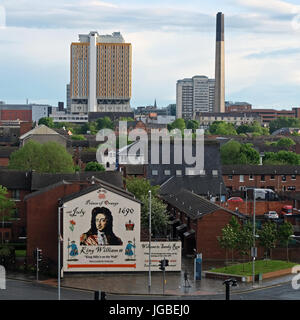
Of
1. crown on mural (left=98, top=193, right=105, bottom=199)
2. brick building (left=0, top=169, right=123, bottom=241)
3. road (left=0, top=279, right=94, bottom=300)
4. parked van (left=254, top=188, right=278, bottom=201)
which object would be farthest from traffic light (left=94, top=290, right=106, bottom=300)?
parked van (left=254, top=188, right=278, bottom=201)

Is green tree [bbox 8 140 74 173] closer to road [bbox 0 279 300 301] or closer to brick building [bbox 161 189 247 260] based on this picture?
brick building [bbox 161 189 247 260]

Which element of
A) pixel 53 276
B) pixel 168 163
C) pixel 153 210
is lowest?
pixel 53 276

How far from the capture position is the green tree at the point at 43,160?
89.1 metres

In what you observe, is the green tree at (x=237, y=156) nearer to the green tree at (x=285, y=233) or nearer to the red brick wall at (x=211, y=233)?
the red brick wall at (x=211, y=233)

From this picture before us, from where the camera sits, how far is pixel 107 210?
54844 millimetres

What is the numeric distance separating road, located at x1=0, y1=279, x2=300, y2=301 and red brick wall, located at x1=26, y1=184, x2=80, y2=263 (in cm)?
755

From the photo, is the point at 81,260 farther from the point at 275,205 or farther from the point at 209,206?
the point at 275,205

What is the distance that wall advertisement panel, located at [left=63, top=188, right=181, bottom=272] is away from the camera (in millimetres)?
54406

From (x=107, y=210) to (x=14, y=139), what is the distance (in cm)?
10946

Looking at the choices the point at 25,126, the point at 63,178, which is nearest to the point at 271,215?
the point at 63,178

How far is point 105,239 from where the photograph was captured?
5475 cm
